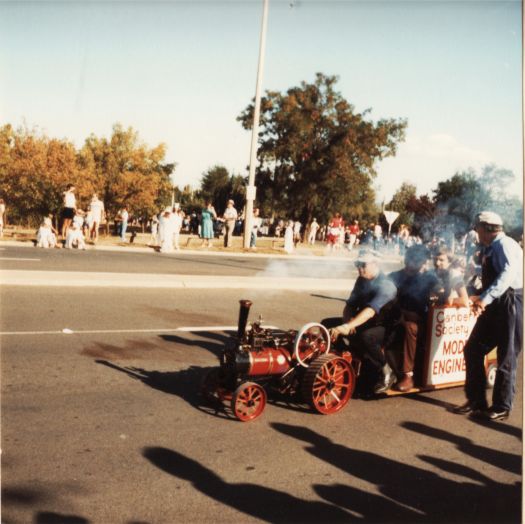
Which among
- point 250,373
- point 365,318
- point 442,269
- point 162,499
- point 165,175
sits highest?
point 165,175

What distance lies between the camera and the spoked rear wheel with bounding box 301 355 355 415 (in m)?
4.90

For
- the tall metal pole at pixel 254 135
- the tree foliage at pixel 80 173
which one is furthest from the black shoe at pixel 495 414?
the tree foliage at pixel 80 173

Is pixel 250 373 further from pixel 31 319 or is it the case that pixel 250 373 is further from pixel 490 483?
pixel 31 319

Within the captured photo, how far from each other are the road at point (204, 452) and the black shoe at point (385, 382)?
156mm

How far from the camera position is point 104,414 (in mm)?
Answer: 4664

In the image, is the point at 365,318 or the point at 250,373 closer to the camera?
the point at 250,373

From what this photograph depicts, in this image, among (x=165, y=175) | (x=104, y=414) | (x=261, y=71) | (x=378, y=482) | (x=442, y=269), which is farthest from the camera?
(x=165, y=175)

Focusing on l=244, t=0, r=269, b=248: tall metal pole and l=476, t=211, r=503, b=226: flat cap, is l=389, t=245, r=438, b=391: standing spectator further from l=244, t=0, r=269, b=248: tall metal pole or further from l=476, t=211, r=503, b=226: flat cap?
l=244, t=0, r=269, b=248: tall metal pole

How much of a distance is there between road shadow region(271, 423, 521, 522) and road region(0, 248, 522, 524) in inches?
0.4

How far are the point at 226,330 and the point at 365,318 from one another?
11.0 feet

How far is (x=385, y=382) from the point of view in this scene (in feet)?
17.6

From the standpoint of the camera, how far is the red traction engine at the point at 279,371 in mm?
4777

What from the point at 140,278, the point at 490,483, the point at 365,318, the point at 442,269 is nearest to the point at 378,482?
the point at 490,483

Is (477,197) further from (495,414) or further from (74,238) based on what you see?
(74,238)
